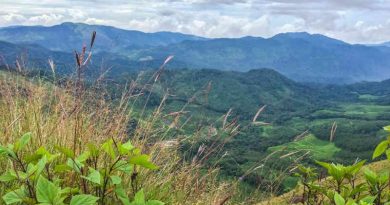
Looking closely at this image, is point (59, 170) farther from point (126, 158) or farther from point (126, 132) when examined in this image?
point (126, 132)

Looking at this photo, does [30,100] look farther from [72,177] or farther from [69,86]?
[72,177]

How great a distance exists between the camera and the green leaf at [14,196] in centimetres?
209

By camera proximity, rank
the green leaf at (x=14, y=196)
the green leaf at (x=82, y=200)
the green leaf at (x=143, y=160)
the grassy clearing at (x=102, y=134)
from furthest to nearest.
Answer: the grassy clearing at (x=102, y=134) → the green leaf at (x=143, y=160) → the green leaf at (x=14, y=196) → the green leaf at (x=82, y=200)

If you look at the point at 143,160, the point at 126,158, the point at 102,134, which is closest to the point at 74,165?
the point at 143,160

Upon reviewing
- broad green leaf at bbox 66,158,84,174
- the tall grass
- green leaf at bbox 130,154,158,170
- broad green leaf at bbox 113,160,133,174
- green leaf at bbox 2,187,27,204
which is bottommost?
the tall grass

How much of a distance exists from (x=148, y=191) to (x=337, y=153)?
18154 cm

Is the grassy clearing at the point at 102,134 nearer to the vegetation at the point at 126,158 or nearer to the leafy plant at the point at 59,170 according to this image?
the vegetation at the point at 126,158

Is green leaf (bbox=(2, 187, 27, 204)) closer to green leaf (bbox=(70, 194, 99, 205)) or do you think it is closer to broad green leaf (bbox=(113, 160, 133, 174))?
green leaf (bbox=(70, 194, 99, 205))

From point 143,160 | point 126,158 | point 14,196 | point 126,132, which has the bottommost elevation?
point 126,132

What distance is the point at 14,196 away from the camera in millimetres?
2195

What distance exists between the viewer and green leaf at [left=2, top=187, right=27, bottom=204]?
2.09 meters

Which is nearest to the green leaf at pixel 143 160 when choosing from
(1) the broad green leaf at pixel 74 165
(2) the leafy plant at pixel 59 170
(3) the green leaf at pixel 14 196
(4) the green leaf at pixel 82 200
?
(2) the leafy plant at pixel 59 170

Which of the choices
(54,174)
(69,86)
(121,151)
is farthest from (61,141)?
(121,151)

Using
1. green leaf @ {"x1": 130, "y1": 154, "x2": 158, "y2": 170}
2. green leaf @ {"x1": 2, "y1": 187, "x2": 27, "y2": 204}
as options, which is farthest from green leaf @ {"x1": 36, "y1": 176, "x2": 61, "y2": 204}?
green leaf @ {"x1": 130, "y1": 154, "x2": 158, "y2": 170}
